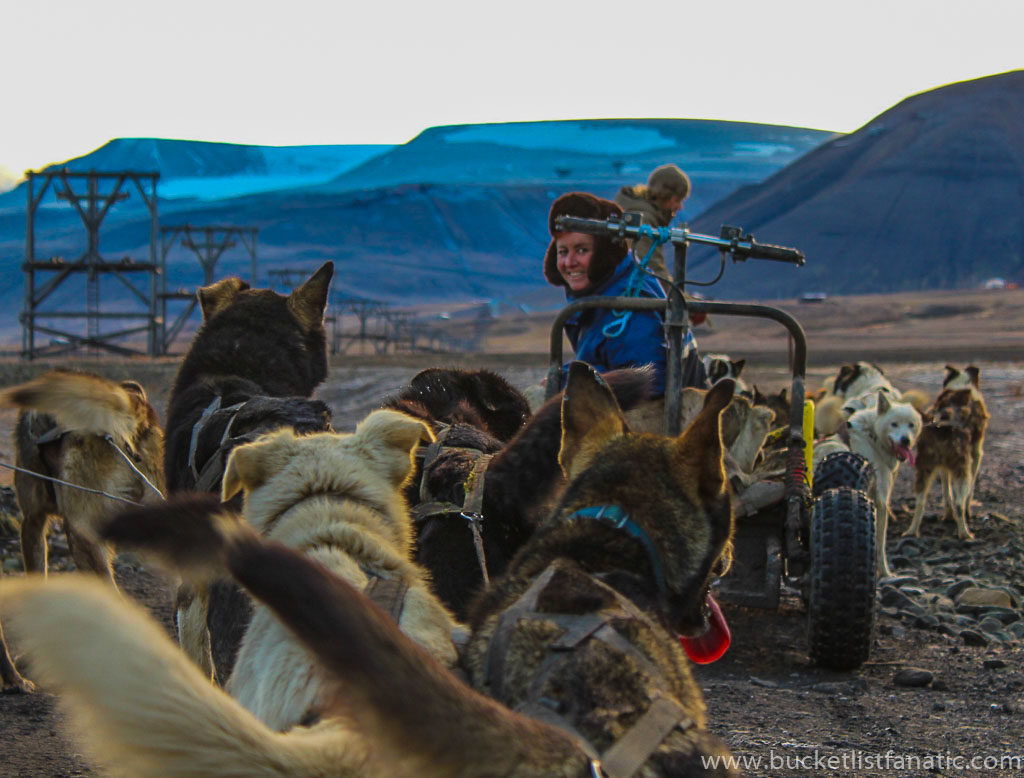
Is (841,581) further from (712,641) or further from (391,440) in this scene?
(391,440)

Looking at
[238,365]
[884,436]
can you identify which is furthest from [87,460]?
[884,436]

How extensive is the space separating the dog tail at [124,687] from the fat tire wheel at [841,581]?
13.4 feet

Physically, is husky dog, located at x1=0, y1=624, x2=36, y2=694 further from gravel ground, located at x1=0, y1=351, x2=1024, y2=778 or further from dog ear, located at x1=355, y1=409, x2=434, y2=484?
dog ear, located at x1=355, y1=409, x2=434, y2=484

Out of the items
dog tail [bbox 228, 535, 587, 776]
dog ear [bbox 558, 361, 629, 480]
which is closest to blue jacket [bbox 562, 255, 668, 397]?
dog ear [bbox 558, 361, 629, 480]

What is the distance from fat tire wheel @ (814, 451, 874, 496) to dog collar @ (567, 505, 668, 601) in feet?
16.1

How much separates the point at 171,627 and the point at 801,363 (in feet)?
12.2

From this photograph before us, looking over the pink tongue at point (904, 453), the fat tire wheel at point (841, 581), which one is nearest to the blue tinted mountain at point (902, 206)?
the pink tongue at point (904, 453)

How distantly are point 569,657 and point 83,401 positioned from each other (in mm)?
3873

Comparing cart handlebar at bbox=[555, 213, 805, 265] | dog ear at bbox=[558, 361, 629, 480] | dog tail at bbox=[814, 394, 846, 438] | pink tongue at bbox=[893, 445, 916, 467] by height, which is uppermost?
cart handlebar at bbox=[555, 213, 805, 265]

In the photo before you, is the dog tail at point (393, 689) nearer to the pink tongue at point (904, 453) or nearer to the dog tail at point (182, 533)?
the dog tail at point (182, 533)

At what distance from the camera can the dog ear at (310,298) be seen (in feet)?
14.8

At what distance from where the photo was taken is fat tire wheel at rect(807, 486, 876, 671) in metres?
5.29

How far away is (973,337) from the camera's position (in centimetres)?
5288

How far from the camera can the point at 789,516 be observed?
18.2ft
